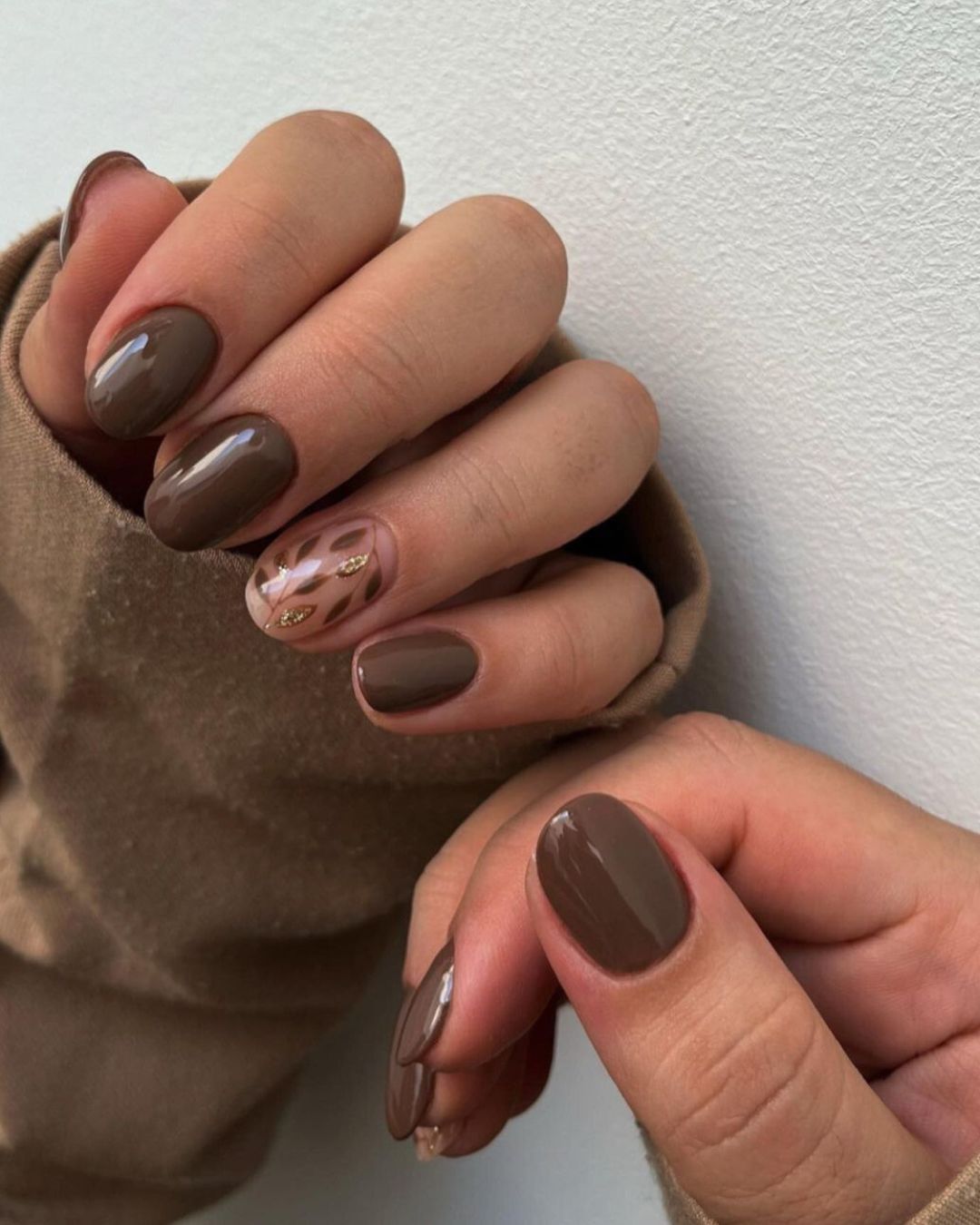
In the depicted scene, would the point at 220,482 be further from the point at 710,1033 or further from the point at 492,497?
the point at 710,1033

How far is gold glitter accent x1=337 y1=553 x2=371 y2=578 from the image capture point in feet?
0.82

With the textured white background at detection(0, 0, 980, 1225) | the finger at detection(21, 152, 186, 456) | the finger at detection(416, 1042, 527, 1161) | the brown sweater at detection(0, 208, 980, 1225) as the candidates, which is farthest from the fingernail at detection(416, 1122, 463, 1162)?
the finger at detection(21, 152, 186, 456)

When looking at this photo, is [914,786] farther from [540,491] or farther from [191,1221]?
[191,1221]

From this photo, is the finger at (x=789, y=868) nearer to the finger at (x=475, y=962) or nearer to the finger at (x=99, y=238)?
the finger at (x=475, y=962)

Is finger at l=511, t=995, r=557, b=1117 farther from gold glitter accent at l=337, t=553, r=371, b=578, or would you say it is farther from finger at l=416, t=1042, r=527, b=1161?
gold glitter accent at l=337, t=553, r=371, b=578

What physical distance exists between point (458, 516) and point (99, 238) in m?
0.14

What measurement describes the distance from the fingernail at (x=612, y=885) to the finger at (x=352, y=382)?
0.12 meters

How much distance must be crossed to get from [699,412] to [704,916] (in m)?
0.19

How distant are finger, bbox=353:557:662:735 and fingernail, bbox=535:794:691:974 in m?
0.05

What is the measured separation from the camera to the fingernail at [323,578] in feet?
0.82

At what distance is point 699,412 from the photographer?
33 centimetres

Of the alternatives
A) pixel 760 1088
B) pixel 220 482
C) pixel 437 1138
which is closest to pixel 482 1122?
pixel 437 1138

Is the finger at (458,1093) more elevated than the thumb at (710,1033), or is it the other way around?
the thumb at (710,1033)

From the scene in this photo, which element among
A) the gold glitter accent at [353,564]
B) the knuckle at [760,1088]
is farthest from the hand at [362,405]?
the knuckle at [760,1088]
